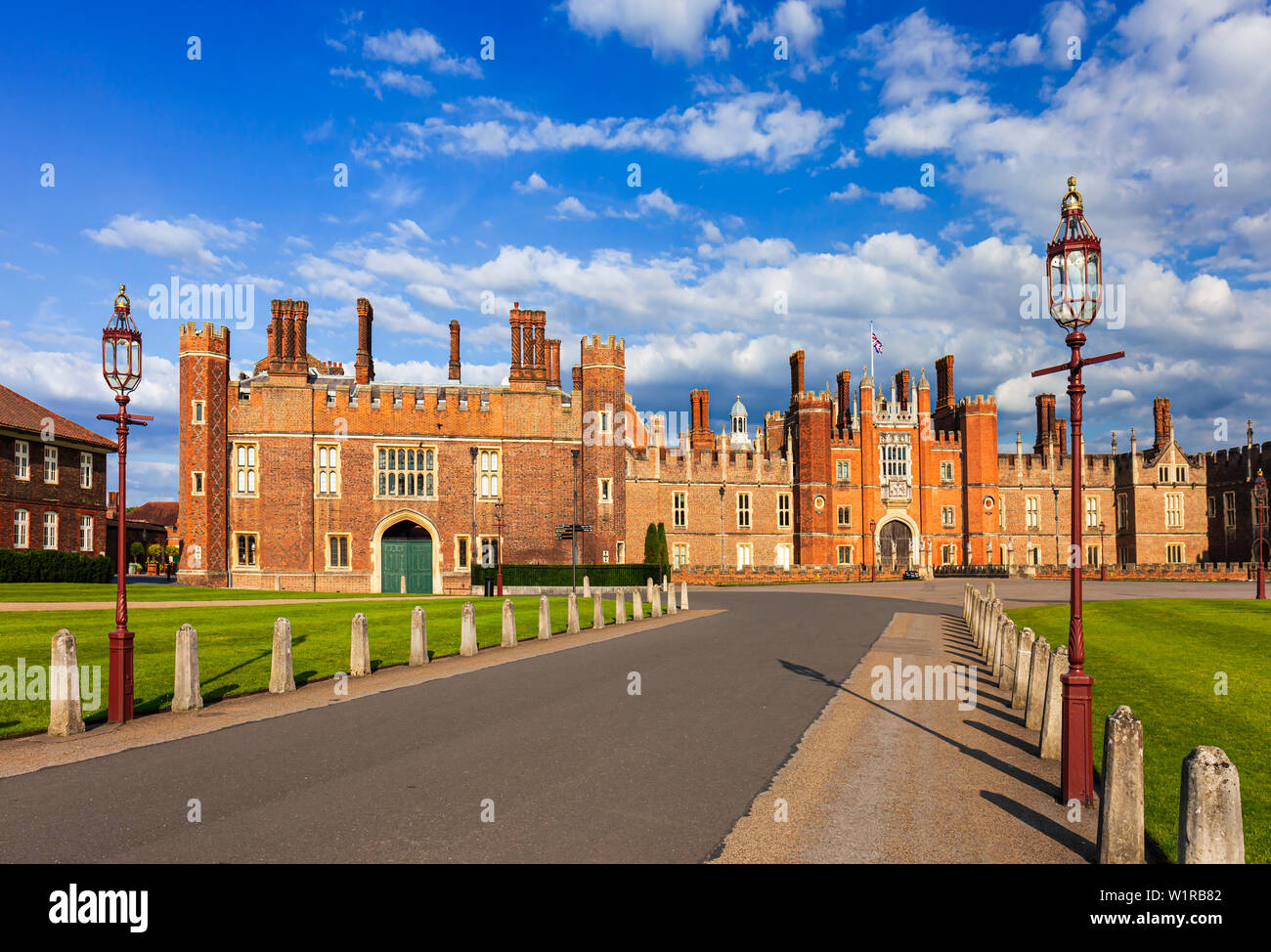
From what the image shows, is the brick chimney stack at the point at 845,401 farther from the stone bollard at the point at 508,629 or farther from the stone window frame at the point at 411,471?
the stone bollard at the point at 508,629

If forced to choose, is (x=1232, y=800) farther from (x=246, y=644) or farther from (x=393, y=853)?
(x=246, y=644)

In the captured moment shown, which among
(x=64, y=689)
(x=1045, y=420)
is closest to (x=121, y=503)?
(x=64, y=689)

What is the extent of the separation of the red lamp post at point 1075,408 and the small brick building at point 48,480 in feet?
143

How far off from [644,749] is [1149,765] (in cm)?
489

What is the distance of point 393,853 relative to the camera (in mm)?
5324

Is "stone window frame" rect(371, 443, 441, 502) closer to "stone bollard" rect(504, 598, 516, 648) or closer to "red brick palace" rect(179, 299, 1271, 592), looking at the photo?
"red brick palace" rect(179, 299, 1271, 592)

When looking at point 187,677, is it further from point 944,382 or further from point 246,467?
point 944,382

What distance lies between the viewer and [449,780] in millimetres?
7102

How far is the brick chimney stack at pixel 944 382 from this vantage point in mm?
60969

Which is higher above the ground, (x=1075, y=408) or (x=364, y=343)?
(x=364, y=343)

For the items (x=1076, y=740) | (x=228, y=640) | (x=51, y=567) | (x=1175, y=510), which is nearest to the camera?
(x=1076, y=740)

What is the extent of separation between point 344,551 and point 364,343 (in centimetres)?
1203

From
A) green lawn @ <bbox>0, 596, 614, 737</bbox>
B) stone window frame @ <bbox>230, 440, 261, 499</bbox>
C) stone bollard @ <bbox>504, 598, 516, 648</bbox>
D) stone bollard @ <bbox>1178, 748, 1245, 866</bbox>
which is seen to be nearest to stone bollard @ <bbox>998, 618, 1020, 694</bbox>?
stone bollard @ <bbox>1178, 748, 1245, 866</bbox>

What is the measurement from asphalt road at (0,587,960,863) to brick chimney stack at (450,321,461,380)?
37.8 m
